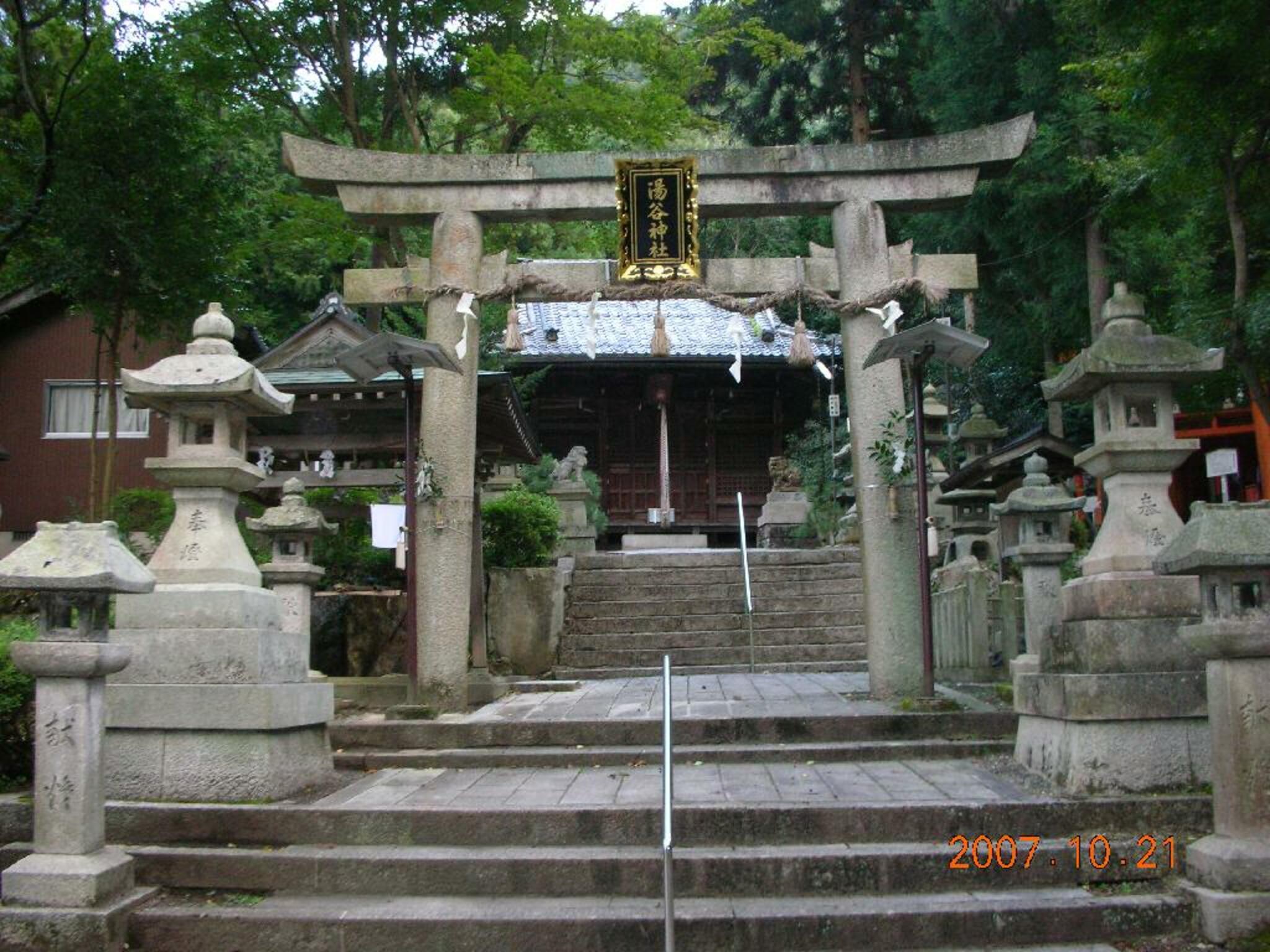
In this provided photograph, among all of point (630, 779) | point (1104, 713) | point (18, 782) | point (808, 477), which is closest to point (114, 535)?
point (18, 782)

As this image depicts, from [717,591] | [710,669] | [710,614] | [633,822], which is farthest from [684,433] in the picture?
[633,822]

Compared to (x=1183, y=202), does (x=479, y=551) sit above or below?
below

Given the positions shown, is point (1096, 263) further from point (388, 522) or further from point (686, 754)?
point (686, 754)

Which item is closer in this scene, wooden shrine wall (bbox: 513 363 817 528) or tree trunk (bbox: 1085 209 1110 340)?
tree trunk (bbox: 1085 209 1110 340)

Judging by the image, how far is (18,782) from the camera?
5.84 metres

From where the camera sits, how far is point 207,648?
587cm

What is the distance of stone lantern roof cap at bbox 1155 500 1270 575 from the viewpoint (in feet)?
14.6

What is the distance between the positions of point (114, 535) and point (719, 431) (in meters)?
19.4

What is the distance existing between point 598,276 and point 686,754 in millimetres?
4322

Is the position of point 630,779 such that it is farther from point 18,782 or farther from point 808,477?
point 808,477

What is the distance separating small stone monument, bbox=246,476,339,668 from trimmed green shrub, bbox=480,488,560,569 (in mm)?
3383

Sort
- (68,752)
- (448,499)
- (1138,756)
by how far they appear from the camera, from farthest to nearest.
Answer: (448,499), (1138,756), (68,752)
